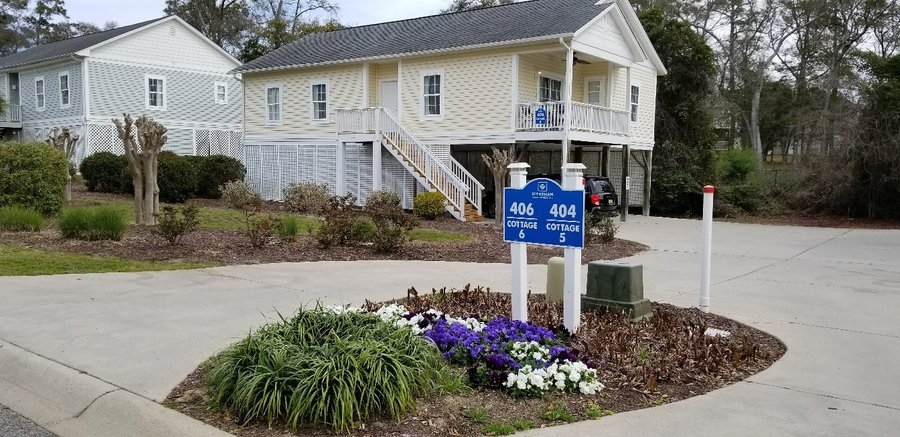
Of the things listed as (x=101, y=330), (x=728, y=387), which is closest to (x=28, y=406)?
(x=101, y=330)

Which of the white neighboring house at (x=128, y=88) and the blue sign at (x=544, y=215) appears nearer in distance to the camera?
the blue sign at (x=544, y=215)

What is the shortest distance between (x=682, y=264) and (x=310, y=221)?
31.0ft

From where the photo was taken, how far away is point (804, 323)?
7.43 meters

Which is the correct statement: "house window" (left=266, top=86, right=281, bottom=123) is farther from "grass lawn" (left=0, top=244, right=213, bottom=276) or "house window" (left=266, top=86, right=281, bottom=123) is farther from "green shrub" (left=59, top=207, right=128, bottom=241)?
"grass lawn" (left=0, top=244, right=213, bottom=276)

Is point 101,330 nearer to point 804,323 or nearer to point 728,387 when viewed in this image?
point 728,387

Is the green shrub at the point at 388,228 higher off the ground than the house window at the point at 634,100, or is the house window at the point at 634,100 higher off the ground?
the house window at the point at 634,100

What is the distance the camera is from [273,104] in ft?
89.4

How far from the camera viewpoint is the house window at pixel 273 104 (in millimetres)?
27109

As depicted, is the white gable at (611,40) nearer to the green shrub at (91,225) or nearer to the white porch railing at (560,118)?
the white porch railing at (560,118)

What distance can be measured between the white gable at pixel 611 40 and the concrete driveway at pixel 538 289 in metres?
9.04

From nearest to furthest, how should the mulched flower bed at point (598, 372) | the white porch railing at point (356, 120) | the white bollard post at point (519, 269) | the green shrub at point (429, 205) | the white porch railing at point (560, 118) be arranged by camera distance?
1. the mulched flower bed at point (598, 372)
2. the white bollard post at point (519, 269)
3. the green shrub at point (429, 205)
4. the white porch railing at point (560, 118)
5. the white porch railing at point (356, 120)

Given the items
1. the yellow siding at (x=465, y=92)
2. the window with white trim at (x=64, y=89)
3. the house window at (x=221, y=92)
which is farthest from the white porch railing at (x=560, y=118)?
the window with white trim at (x=64, y=89)

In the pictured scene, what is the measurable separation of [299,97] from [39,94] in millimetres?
16509

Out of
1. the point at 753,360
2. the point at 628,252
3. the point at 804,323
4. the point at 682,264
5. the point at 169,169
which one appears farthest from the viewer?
the point at 169,169
